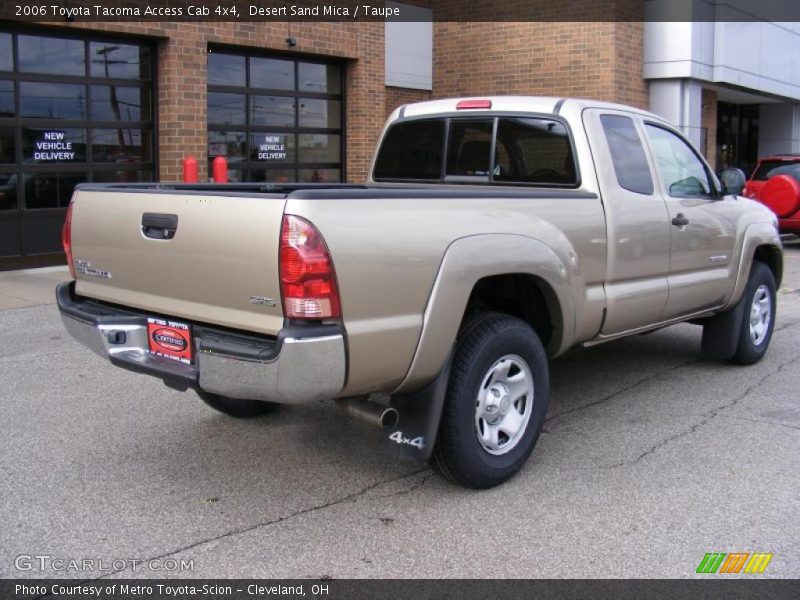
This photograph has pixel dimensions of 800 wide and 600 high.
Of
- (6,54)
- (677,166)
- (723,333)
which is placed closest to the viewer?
(677,166)

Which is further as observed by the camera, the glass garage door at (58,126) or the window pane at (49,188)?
the window pane at (49,188)

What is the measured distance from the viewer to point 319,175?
14844 millimetres

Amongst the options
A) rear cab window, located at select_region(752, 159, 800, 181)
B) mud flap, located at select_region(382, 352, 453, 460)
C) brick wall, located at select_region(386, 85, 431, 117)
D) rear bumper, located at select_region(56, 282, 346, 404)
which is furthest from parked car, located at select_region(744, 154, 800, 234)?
rear bumper, located at select_region(56, 282, 346, 404)

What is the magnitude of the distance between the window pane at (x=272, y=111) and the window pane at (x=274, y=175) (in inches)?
28.5

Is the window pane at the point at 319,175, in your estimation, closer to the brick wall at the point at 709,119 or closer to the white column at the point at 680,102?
the white column at the point at 680,102

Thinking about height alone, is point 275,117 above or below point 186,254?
above

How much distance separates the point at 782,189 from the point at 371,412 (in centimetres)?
1438

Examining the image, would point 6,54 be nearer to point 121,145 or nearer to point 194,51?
point 121,145

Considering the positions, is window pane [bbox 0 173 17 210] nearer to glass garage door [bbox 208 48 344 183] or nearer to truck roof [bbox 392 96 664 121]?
glass garage door [bbox 208 48 344 183]

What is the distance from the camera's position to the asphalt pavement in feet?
12.2

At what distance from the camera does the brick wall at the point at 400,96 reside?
639 inches

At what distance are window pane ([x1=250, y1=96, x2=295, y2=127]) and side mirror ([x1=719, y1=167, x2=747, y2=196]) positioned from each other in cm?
863

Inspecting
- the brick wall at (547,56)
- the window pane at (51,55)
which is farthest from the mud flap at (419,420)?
the brick wall at (547,56)

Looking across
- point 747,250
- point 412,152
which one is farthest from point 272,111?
point 747,250
